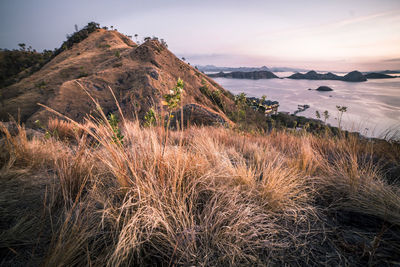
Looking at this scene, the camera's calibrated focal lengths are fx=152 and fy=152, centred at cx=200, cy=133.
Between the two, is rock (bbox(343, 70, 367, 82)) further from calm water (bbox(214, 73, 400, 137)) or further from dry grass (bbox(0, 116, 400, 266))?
dry grass (bbox(0, 116, 400, 266))

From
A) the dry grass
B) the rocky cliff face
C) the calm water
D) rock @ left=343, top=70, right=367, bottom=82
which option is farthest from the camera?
rock @ left=343, top=70, right=367, bottom=82

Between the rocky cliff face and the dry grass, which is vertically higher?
the rocky cliff face

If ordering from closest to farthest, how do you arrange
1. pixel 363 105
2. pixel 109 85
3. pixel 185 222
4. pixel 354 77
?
pixel 185 222 → pixel 109 85 → pixel 363 105 → pixel 354 77

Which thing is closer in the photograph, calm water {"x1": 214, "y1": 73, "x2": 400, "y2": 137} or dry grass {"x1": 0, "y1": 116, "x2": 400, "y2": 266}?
dry grass {"x1": 0, "y1": 116, "x2": 400, "y2": 266}

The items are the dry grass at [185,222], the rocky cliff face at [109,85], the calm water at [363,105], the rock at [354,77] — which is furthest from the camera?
the rock at [354,77]

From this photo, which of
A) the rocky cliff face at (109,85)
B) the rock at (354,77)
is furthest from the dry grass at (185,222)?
the rock at (354,77)

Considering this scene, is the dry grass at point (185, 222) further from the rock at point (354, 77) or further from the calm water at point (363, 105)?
the rock at point (354, 77)

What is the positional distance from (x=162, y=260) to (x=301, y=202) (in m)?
1.51

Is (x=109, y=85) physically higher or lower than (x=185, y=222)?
higher

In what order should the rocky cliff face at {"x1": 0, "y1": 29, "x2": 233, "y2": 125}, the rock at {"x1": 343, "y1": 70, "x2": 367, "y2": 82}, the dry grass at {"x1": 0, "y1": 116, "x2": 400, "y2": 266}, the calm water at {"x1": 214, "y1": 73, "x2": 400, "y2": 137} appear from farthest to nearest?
the rock at {"x1": 343, "y1": 70, "x2": 367, "y2": 82} < the rocky cliff face at {"x1": 0, "y1": 29, "x2": 233, "y2": 125} < the calm water at {"x1": 214, "y1": 73, "x2": 400, "y2": 137} < the dry grass at {"x1": 0, "y1": 116, "x2": 400, "y2": 266}

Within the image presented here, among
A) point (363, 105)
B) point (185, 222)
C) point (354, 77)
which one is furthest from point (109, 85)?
point (354, 77)

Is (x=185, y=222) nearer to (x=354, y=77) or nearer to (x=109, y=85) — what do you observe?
(x=109, y=85)

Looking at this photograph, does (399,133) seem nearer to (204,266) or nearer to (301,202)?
(301,202)

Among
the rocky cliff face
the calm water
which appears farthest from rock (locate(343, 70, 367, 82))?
the rocky cliff face
